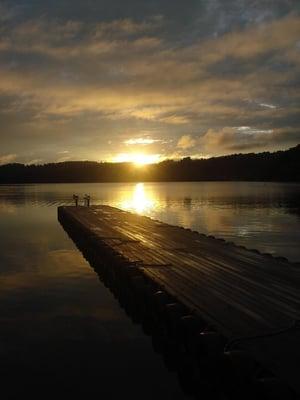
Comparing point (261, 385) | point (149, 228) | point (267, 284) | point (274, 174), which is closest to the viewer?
point (261, 385)

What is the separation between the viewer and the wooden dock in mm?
6684

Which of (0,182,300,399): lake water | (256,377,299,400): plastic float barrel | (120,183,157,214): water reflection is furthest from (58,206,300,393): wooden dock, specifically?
(120,183,157,214): water reflection

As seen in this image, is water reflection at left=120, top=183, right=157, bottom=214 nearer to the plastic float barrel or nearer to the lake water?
the lake water

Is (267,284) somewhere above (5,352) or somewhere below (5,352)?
above

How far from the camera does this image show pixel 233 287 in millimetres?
10344

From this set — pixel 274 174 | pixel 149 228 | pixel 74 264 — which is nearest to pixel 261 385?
pixel 74 264

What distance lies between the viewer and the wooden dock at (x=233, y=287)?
6.68 m

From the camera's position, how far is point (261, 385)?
551 centimetres

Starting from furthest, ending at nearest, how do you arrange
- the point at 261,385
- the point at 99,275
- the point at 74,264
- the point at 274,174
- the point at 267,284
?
the point at 274,174 < the point at 74,264 < the point at 99,275 < the point at 267,284 < the point at 261,385

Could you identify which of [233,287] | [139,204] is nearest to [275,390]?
[233,287]

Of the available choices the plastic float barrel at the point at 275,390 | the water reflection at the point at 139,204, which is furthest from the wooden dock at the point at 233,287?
the water reflection at the point at 139,204

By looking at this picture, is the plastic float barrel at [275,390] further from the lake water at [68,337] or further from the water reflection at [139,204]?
the water reflection at [139,204]

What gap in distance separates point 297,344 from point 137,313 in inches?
257

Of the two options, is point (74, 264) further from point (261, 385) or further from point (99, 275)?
point (261, 385)
